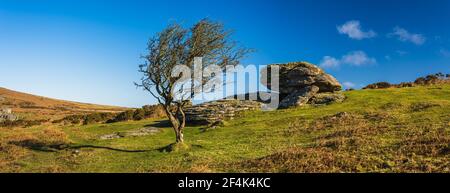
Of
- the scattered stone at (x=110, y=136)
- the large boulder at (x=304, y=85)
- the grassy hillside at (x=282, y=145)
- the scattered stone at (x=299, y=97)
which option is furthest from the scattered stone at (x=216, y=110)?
the scattered stone at (x=110, y=136)

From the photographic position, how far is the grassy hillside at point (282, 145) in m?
Answer: 19.2

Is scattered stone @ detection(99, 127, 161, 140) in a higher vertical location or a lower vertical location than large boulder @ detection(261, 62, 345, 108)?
lower

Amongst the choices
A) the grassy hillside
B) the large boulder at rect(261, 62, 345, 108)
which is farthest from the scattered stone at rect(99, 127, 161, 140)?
the large boulder at rect(261, 62, 345, 108)

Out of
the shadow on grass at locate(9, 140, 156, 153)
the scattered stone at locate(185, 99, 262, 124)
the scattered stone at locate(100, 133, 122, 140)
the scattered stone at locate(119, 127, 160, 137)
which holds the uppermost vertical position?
the scattered stone at locate(185, 99, 262, 124)

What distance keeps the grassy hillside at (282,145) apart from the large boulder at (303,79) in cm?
711

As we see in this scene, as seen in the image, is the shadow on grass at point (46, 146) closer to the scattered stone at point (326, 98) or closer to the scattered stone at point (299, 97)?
the scattered stone at point (299, 97)

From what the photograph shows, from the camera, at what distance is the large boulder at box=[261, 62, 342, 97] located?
→ 172 feet

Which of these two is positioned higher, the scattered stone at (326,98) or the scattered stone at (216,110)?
the scattered stone at (326,98)

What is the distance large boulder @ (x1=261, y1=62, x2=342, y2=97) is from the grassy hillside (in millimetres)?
7107

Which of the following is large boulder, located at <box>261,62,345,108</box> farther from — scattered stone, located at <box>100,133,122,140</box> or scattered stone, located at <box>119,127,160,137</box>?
scattered stone, located at <box>100,133,122,140</box>

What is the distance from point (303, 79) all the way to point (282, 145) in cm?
2734

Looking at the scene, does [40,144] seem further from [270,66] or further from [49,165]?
[270,66]

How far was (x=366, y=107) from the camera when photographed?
138ft

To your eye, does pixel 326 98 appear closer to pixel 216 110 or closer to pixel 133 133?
pixel 216 110
